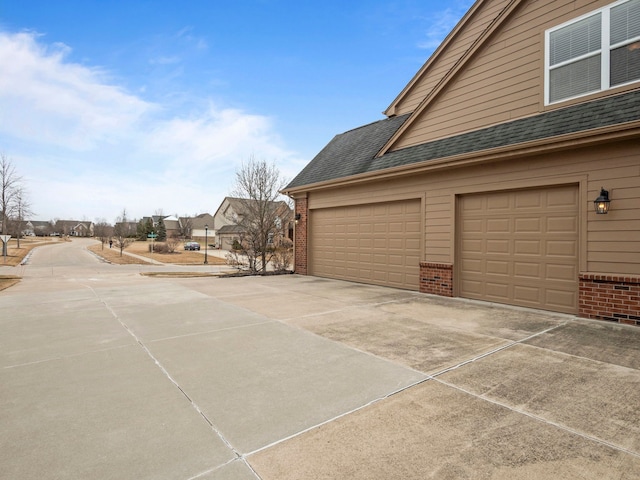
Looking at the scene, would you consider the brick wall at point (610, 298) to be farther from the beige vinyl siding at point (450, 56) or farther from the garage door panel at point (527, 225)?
the beige vinyl siding at point (450, 56)

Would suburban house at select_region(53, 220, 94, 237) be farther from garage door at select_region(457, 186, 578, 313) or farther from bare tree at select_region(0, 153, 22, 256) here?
garage door at select_region(457, 186, 578, 313)

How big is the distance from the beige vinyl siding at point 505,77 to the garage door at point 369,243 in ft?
7.46

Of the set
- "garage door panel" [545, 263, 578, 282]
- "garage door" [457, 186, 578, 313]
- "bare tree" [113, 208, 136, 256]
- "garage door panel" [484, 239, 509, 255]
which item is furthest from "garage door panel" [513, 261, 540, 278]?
"bare tree" [113, 208, 136, 256]

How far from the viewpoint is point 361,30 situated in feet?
50.0

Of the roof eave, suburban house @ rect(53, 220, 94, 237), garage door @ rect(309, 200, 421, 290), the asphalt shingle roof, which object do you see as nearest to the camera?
the roof eave

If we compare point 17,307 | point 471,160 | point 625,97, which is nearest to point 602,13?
point 625,97

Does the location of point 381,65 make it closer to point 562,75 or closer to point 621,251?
point 562,75

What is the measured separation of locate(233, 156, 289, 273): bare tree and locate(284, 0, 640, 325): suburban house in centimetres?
493

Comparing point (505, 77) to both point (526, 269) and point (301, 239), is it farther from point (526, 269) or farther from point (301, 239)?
point (301, 239)

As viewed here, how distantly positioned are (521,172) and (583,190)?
109 centimetres

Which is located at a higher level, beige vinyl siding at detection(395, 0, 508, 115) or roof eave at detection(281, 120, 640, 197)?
beige vinyl siding at detection(395, 0, 508, 115)

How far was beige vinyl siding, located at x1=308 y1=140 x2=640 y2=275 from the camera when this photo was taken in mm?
5273

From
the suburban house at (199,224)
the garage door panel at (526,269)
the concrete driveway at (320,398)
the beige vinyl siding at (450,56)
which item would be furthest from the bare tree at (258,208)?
the suburban house at (199,224)

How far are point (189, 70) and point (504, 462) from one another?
53.9ft
